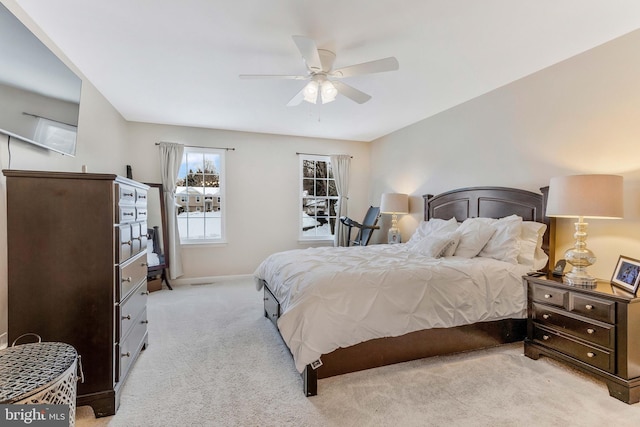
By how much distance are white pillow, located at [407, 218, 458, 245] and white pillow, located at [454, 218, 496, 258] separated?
0.39 meters

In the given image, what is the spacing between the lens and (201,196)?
5.11 metres

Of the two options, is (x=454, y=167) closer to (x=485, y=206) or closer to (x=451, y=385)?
(x=485, y=206)

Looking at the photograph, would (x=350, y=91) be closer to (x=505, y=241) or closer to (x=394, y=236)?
(x=505, y=241)

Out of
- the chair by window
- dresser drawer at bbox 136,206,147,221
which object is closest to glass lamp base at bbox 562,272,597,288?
the chair by window

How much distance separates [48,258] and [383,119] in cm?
410

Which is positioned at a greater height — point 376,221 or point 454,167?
point 454,167

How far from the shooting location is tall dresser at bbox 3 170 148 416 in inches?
65.9

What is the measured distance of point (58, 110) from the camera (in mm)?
2191

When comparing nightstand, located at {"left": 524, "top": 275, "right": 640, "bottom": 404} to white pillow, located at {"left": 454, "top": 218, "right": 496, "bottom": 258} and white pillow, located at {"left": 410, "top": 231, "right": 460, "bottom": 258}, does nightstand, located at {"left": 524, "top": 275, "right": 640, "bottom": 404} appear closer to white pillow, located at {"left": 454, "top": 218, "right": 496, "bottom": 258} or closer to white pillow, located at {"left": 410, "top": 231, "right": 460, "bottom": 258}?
white pillow, located at {"left": 454, "top": 218, "right": 496, "bottom": 258}

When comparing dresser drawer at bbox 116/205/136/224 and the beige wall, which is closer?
dresser drawer at bbox 116/205/136/224

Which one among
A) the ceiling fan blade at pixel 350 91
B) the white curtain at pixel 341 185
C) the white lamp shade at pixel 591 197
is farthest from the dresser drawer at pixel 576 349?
the white curtain at pixel 341 185

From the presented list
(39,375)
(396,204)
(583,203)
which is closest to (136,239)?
(39,375)

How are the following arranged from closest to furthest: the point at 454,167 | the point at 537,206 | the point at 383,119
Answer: the point at 537,206 → the point at 454,167 → the point at 383,119

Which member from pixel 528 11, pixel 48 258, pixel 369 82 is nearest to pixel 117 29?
pixel 48 258
